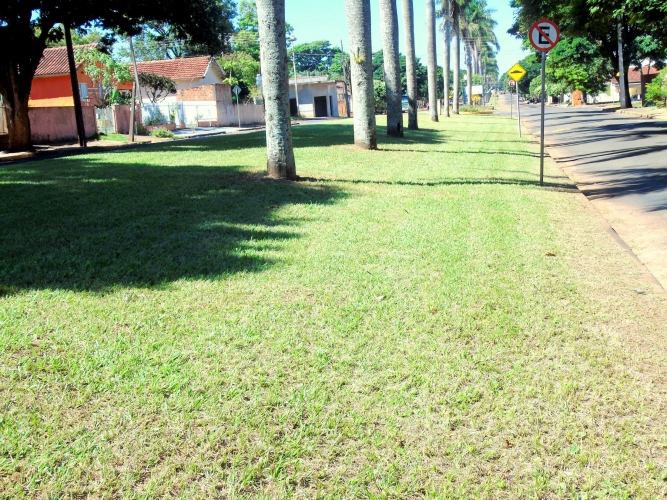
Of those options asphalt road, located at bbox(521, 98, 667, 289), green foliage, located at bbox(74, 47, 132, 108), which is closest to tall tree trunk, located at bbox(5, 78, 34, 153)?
green foliage, located at bbox(74, 47, 132, 108)

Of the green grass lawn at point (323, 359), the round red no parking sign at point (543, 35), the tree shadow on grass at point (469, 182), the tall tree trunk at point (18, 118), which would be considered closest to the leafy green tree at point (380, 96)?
the tall tree trunk at point (18, 118)

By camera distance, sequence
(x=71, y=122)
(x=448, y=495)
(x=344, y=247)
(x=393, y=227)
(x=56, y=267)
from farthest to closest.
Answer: (x=71, y=122), (x=393, y=227), (x=344, y=247), (x=56, y=267), (x=448, y=495)

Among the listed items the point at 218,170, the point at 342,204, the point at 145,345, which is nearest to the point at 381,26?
the point at 218,170

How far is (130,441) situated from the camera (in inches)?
132

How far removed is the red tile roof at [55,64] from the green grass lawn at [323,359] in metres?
38.5

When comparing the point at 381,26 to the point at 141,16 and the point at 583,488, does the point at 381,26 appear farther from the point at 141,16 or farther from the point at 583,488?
the point at 583,488

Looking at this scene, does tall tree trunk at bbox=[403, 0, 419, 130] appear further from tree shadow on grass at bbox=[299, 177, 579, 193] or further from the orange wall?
the orange wall

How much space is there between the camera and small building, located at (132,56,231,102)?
52000 millimetres

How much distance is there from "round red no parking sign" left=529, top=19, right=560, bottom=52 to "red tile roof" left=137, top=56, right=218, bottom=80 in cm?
4334

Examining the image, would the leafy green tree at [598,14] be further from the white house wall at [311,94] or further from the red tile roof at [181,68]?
the white house wall at [311,94]

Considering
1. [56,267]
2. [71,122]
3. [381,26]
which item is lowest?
[56,267]

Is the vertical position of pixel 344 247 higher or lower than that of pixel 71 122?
lower

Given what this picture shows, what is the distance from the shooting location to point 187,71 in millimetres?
52688

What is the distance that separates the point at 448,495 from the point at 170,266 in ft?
12.9
